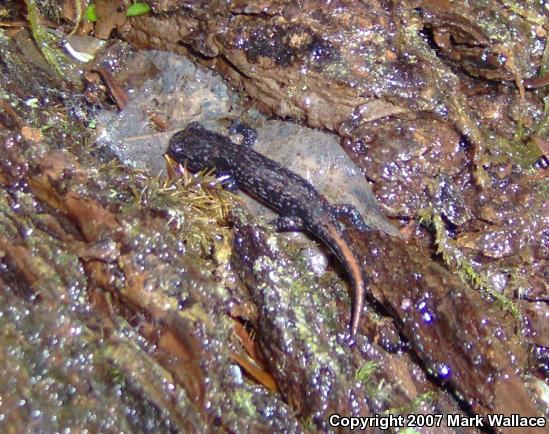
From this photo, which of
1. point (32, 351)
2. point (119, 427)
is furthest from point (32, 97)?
point (119, 427)

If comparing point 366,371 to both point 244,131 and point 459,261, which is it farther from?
point 244,131

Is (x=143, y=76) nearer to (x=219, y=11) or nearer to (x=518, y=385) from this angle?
(x=219, y=11)

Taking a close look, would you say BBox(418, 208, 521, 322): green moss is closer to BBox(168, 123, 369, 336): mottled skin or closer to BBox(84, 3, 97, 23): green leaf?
BBox(168, 123, 369, 336): mottled skin

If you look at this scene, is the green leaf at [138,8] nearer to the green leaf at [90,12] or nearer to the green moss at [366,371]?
the green leaf at [90,12]

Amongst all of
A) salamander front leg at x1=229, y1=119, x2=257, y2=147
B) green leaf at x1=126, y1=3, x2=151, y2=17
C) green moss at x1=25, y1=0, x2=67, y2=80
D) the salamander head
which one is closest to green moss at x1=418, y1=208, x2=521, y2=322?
salamander front leg at x1=229, y1=119, x2=257, y2=147

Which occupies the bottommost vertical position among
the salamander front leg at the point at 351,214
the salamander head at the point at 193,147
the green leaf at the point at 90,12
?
the salamander front leg at the point at 351,214

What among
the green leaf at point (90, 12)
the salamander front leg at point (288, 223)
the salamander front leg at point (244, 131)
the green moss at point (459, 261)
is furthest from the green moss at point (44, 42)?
the green moss at point (459, 261)

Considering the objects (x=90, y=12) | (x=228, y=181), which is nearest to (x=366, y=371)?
(x=228, y=181)
